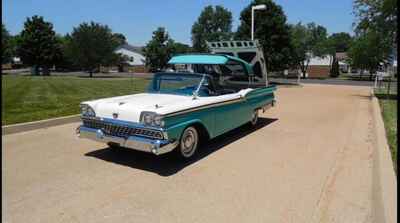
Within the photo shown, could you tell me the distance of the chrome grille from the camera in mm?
4727

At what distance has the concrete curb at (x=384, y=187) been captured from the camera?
11.6 feet

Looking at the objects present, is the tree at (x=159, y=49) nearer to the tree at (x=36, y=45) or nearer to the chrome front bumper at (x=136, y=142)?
the tree at (x=36, y=45)

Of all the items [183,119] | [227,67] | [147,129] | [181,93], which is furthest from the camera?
[227,67]

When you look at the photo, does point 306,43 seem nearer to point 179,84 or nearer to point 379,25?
point 379,25

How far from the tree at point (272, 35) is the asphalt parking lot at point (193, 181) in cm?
A: 2105

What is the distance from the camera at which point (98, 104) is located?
531cm

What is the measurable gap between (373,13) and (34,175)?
17.3 meters

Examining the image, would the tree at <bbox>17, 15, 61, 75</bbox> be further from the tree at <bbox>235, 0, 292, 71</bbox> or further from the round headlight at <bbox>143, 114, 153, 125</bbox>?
the round headlight at <bbox>143, 114, 153, 125</bbox>

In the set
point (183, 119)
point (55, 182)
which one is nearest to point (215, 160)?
point (183, 119)

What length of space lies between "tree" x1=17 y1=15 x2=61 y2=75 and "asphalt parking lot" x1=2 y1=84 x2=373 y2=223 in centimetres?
3858

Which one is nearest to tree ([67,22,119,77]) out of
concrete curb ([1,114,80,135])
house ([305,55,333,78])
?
concrete curb ([1,114,80,135])

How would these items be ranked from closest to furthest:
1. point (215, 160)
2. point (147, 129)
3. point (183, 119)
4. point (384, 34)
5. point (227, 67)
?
point (147, 129) < point (183, 119) < point (215, 160) < point (227, 67) < point (384, 34)

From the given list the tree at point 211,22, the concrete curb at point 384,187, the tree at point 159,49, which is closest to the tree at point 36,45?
the tree at point 159,49

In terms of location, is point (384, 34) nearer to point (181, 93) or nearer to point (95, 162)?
point (181, 93)
